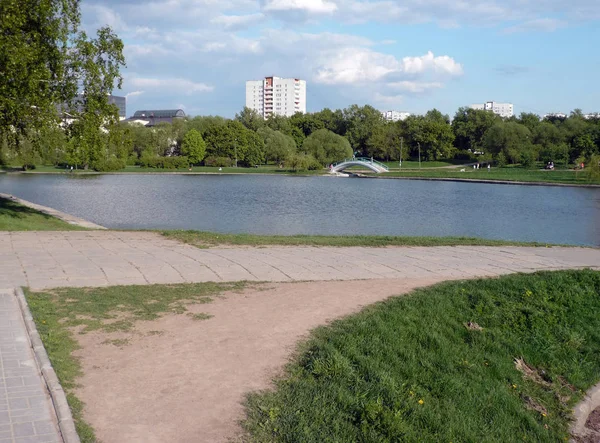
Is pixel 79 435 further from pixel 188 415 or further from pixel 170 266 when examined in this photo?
pixel 170 266

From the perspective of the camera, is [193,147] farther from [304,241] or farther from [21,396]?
[21,396]

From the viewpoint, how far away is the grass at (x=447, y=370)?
4.72 metres

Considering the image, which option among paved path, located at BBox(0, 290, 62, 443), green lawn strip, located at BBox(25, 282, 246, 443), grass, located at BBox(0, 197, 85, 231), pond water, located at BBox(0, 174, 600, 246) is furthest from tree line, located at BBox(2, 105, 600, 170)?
paved path, located at BBox(0, 290, 62, 443)

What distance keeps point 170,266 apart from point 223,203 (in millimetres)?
Answer: 23054

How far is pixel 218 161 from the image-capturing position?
80812 mm

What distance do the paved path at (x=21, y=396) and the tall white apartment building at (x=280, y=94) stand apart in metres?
180

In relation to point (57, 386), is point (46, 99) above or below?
above

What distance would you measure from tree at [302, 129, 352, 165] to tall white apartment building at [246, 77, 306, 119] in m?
101

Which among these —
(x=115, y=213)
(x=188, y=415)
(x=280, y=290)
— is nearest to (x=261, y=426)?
(x=188, y=415)

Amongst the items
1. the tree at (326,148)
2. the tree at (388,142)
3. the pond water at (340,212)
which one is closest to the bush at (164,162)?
the tree at (326,148)

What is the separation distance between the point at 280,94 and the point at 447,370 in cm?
18384

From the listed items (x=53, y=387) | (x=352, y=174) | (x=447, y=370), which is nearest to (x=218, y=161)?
(x=352, y=174)

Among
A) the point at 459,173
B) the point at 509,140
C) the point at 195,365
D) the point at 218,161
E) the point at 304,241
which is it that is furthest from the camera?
the point at 218,161

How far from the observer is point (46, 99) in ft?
48.4
